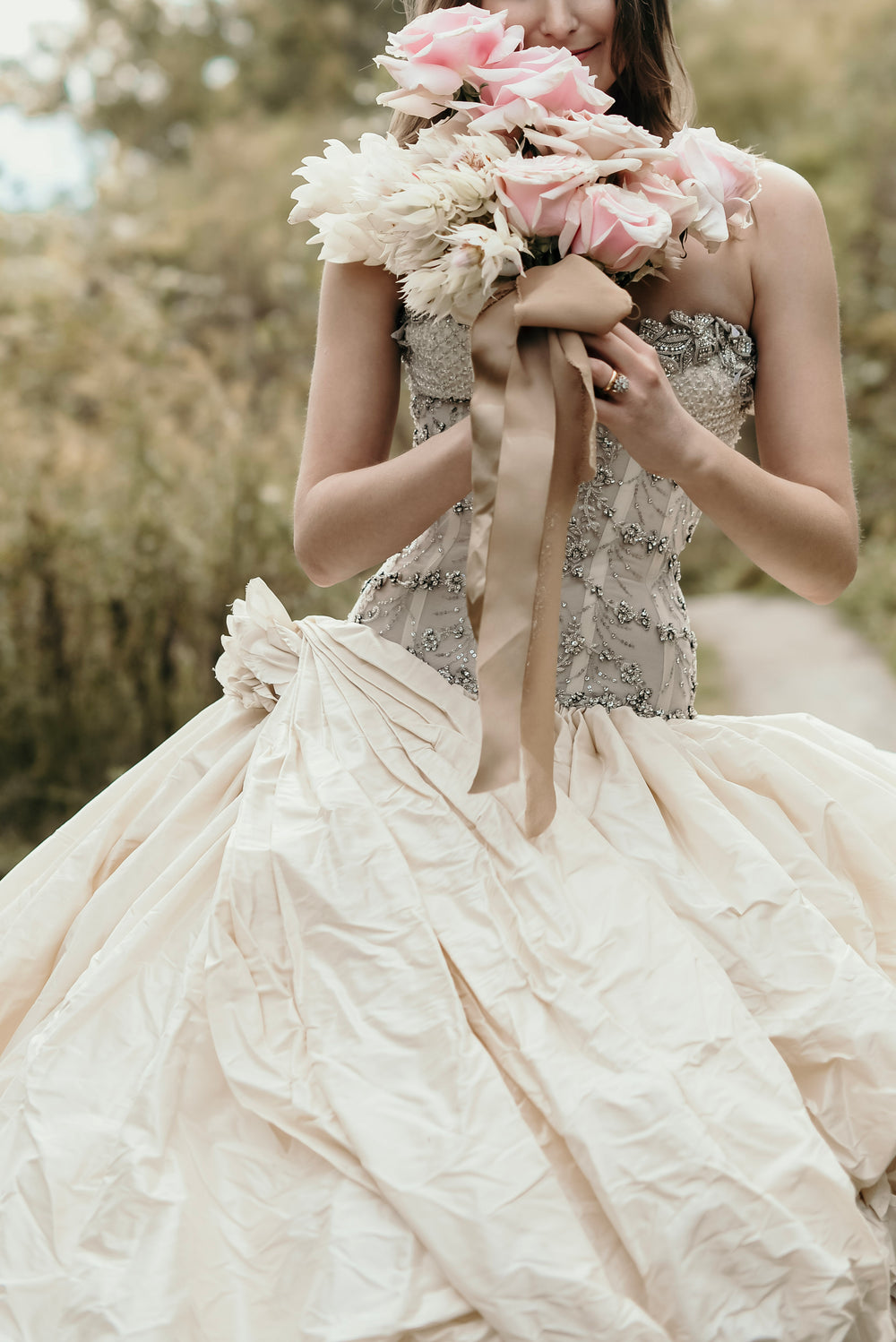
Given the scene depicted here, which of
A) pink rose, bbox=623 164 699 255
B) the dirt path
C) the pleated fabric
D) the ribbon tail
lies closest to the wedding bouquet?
pink rose, bbox=623 164 699 255

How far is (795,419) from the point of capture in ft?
5.08

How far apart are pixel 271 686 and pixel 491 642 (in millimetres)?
476

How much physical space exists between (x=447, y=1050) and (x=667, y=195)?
931 mm

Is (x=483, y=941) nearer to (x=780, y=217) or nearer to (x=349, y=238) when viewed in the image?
(x=349, y=238)

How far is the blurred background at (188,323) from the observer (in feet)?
13.5

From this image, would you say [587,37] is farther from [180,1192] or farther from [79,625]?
[79,625]

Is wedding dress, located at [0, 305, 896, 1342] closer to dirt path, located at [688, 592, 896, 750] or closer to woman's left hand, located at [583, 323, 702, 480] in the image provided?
woman's left hand, located at [583, 323, 702, 480]

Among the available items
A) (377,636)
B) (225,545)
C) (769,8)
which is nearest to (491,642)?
(377,636)

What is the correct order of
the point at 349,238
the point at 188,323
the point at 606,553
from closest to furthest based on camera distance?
the point at 349,238, the point at 606,553, the point at 188,323

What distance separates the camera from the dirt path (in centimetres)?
568

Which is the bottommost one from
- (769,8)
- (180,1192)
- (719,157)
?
(180,1192)

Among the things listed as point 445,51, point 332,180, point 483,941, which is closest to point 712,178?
point 445,51

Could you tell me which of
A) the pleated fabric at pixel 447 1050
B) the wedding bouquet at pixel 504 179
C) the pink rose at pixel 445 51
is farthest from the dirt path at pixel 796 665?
the pink rose at pixel 445 51

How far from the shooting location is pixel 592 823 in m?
1.44
